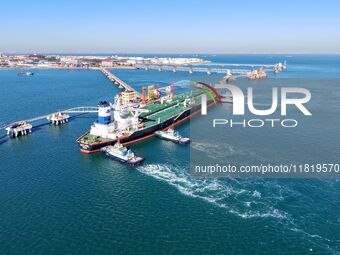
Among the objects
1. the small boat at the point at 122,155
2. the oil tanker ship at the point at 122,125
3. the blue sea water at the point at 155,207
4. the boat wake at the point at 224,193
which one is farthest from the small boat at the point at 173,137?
the boat wake at the point at 224,193

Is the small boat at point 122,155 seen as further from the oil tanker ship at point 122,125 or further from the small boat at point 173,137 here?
the small boat at point 173,137

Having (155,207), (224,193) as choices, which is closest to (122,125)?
(155,207)

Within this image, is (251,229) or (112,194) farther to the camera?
(112,194)

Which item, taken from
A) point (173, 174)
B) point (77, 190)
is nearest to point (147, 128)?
point (173, 174)

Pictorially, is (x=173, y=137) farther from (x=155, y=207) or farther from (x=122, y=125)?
(x=155, y=207)

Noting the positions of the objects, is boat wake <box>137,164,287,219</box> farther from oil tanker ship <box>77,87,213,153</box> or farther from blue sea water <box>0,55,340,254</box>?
oil tanker ship <box>77,87,213,153</box>

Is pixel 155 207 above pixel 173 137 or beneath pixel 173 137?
beneath

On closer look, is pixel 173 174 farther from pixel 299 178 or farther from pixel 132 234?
pixel 299 178

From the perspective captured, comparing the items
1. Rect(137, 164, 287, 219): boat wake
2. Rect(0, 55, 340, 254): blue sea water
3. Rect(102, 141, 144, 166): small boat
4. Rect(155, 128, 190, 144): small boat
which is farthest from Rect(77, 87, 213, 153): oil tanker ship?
Rect(137, 164, 287, 219): boat wake
